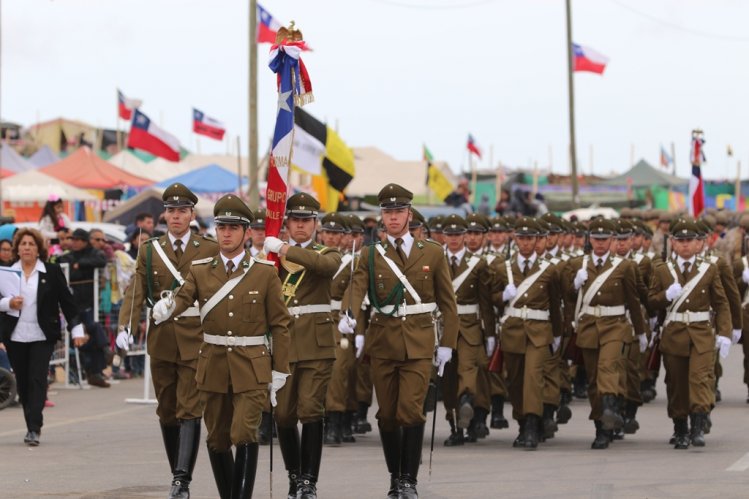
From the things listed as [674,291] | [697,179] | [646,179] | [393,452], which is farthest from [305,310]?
[646,179]

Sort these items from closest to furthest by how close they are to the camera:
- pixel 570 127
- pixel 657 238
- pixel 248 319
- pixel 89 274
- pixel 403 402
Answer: pixel 248 319, pixel 403 402, pixel 89 274, pixel 657 238, pixel 570 127

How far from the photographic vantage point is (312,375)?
11234 millimetres

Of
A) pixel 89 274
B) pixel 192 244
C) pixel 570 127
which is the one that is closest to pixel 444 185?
pixel 570 127

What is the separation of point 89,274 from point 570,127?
27.7 meters

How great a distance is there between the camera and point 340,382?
1525 centimetres

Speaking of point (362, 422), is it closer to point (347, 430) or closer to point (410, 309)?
point (347, 430)

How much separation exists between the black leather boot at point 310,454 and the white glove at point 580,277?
187 inches

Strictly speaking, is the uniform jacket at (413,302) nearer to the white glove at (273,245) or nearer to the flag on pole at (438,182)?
the white glove at (273,245)

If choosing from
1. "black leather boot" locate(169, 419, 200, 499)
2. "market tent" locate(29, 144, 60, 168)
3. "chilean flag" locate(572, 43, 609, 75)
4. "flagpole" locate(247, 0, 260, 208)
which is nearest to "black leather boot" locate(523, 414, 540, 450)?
"black leather boot" locate(169, 419, 200, 499)

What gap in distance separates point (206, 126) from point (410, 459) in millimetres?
36016

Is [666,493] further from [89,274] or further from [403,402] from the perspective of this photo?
[89,274]

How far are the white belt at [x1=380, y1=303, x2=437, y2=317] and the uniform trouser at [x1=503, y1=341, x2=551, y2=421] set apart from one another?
348cm

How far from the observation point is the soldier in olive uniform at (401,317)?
36.7 feet

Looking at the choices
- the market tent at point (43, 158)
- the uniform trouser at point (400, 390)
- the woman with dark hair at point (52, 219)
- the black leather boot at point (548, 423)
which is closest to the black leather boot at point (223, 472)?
the uniform trouser at point (400, 390)
